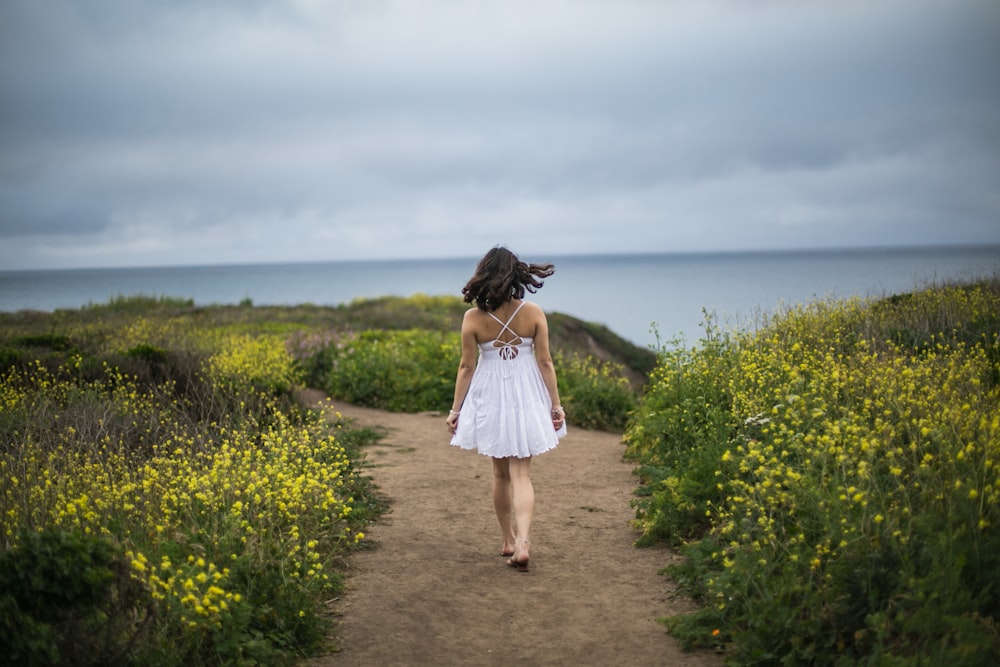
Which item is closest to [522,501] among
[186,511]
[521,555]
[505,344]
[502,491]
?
[502,491]

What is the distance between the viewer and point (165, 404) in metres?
11.1

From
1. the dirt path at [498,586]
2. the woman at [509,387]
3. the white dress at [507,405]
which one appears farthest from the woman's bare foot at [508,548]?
the white dress at [507,405]

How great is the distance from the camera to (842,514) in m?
5.11

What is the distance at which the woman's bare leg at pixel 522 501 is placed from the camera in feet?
22.5

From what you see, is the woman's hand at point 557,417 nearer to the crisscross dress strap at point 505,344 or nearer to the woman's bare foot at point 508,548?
the crisscross dress strap at point 505,344

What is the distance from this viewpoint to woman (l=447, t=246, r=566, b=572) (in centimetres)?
680

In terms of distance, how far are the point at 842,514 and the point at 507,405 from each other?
9.00ft

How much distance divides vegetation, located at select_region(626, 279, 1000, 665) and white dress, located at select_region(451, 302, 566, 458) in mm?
1509

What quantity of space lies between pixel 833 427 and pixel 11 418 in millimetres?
8231

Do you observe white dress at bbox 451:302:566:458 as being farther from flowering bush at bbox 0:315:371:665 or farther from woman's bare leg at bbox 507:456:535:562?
flowering bush at bbox 0:315:371:665

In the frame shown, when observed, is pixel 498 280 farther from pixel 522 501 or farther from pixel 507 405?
pixel 522 501

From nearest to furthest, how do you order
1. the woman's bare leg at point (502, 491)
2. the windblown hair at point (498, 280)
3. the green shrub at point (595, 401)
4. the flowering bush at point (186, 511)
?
the flowering bush at point (186, 511), the windblown hair at point (498, 280), the woman's bare leg at point (502, 491), the green shrub at point (595, 401)

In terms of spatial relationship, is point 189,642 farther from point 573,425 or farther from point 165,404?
point 573,425

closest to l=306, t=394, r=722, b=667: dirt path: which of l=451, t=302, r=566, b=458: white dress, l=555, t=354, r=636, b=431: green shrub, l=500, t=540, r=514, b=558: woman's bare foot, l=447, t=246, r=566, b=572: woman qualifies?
l=500, t=540, r=514, b=558: woman's bare foot
